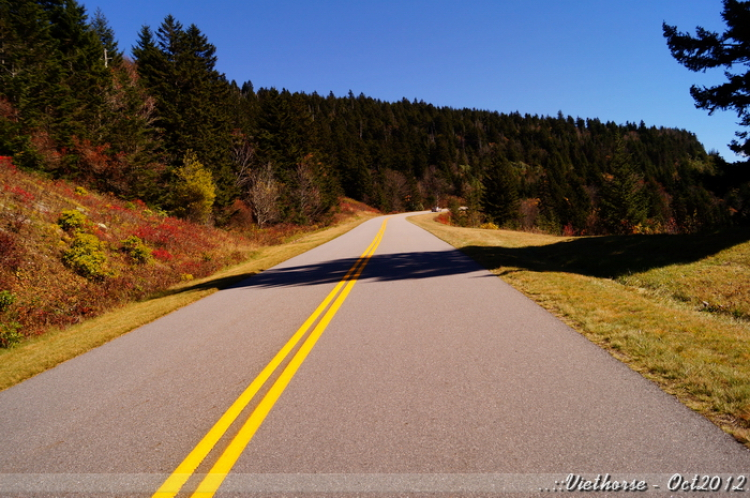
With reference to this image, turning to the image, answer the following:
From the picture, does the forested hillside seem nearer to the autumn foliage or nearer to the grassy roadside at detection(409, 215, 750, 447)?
the autumn foliage

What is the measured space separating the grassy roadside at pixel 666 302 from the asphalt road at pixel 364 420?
1.05 feet

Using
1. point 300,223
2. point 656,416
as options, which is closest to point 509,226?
point 300,223

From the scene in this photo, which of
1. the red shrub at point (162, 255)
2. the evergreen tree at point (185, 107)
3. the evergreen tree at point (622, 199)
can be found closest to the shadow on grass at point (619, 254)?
the red shrub at point (162, 255)

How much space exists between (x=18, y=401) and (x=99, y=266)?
9718 millimetres

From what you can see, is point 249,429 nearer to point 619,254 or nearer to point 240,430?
point 240,430

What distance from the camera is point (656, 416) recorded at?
114 inches

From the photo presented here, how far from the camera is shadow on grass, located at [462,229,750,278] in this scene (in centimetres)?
980

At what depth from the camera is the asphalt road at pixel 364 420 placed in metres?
2.36

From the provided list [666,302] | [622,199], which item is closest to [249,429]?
[666,302]

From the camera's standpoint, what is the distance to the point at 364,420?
3.04m

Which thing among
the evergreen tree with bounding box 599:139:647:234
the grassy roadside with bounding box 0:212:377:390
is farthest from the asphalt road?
the evergreen tree with bounding box 599:139:647:234

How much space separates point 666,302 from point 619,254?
4510mm

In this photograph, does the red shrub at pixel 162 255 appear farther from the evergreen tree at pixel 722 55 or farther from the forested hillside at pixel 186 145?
the evergreen tree at pixel 722 55

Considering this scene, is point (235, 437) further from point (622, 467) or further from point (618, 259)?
point (618, 259)
